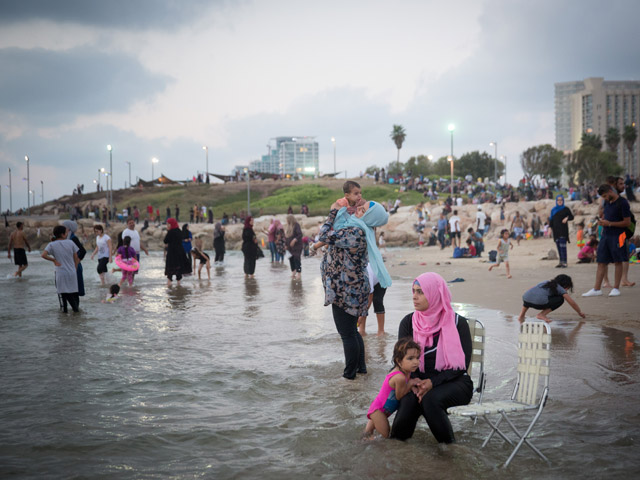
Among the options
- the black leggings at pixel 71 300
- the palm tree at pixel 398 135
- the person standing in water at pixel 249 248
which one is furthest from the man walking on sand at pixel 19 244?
the palm tree at pixel 398 135

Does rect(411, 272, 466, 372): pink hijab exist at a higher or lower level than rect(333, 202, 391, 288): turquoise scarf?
lower

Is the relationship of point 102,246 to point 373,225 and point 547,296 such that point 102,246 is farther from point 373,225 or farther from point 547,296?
point 547,296

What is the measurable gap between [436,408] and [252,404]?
6.75 feet

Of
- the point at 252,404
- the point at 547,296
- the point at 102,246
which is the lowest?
the point at 252,404

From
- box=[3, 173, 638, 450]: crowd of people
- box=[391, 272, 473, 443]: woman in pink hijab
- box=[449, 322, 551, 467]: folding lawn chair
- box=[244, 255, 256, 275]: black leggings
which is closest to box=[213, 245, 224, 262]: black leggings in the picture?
box=[244, 255, 256, 275]: black leggings

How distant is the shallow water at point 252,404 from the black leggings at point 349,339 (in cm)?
19

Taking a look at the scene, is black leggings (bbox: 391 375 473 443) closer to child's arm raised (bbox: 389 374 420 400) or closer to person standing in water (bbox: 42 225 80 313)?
child's arm raised (bbox: 389 374 420 400)

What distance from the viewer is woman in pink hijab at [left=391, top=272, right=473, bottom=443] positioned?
4.43 metres

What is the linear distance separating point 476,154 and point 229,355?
10024 centimetres

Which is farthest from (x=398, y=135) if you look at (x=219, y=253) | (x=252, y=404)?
(x=252, y=404)

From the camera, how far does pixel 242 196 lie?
7319cm

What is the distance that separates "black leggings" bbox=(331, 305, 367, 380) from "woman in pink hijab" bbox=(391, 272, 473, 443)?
1709 mm

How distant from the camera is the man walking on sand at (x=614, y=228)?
10.6 metres

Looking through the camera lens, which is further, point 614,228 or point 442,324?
point 614,228
